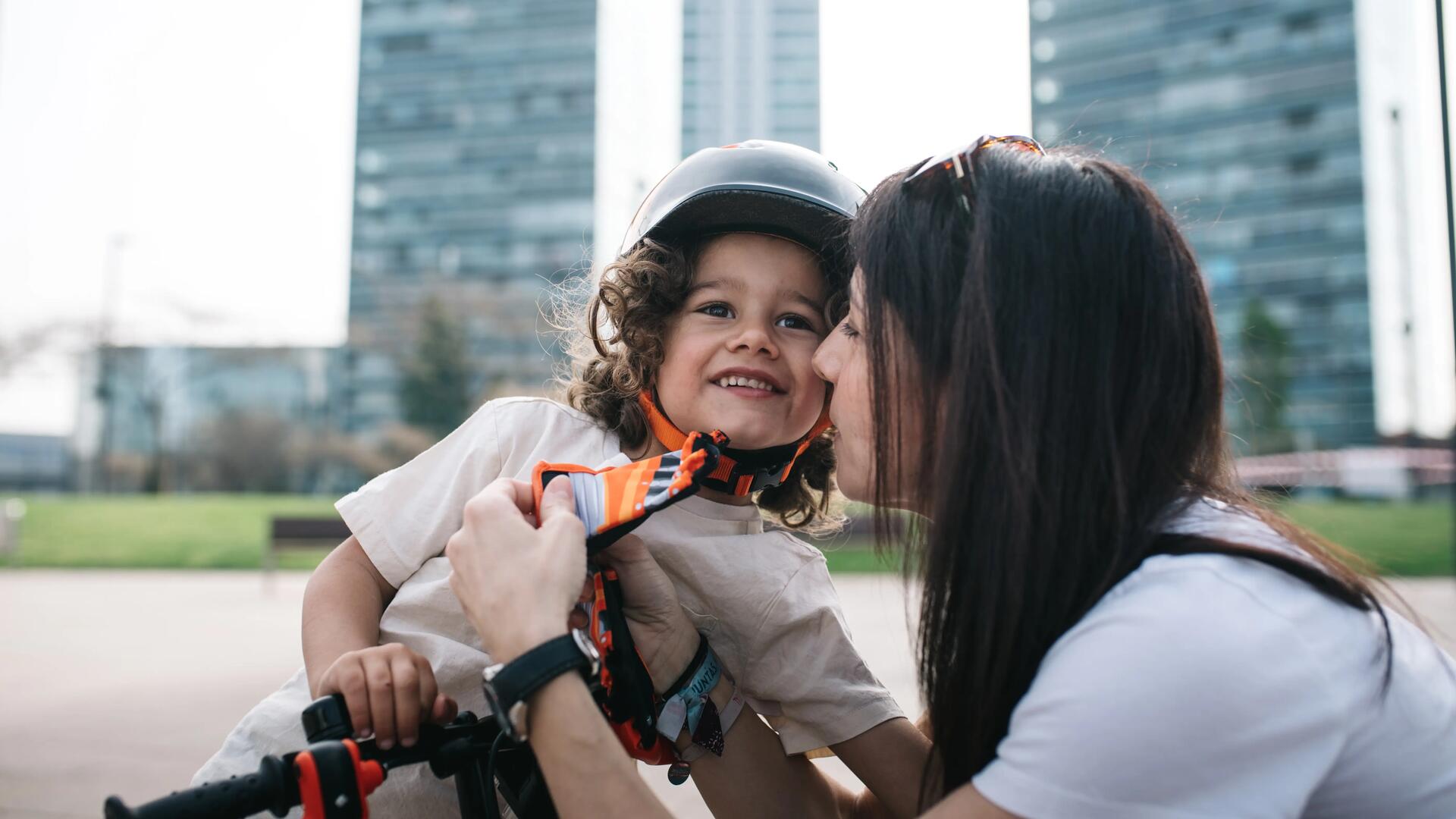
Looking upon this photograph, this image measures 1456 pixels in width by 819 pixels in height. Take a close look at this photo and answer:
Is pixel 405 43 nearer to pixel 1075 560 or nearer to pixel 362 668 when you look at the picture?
pixel 362 668

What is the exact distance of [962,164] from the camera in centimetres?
145

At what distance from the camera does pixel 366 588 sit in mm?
1836

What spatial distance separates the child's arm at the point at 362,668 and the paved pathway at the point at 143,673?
2.66ft

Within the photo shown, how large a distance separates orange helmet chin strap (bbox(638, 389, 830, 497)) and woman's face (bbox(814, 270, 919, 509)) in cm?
37

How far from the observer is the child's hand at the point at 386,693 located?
4.57ft

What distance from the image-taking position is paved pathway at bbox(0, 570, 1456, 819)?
12.5ft

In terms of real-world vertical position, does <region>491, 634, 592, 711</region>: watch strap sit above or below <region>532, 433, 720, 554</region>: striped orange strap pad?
below

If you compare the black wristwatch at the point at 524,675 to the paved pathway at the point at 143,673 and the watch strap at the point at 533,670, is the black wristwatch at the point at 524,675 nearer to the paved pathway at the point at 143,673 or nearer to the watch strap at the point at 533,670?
the watch strap at the point at 533,670

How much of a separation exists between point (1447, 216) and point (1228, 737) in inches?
198

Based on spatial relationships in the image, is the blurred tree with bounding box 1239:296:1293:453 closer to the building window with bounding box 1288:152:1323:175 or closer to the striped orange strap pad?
the building window with bounding box 1288:152:1323:175

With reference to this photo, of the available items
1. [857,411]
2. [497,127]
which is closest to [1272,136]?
[497,127]

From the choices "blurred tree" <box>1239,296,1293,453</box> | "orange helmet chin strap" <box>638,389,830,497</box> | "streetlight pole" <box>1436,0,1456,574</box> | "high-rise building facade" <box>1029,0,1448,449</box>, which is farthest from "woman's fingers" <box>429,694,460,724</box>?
"high-rise building facade" <box>1029,0,1448,449</box>

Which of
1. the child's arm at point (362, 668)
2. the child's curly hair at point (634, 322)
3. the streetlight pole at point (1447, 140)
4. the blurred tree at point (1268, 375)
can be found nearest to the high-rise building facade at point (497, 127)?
the blurred tree at point (1268, 375)

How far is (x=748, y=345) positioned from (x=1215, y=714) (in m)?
1.21
